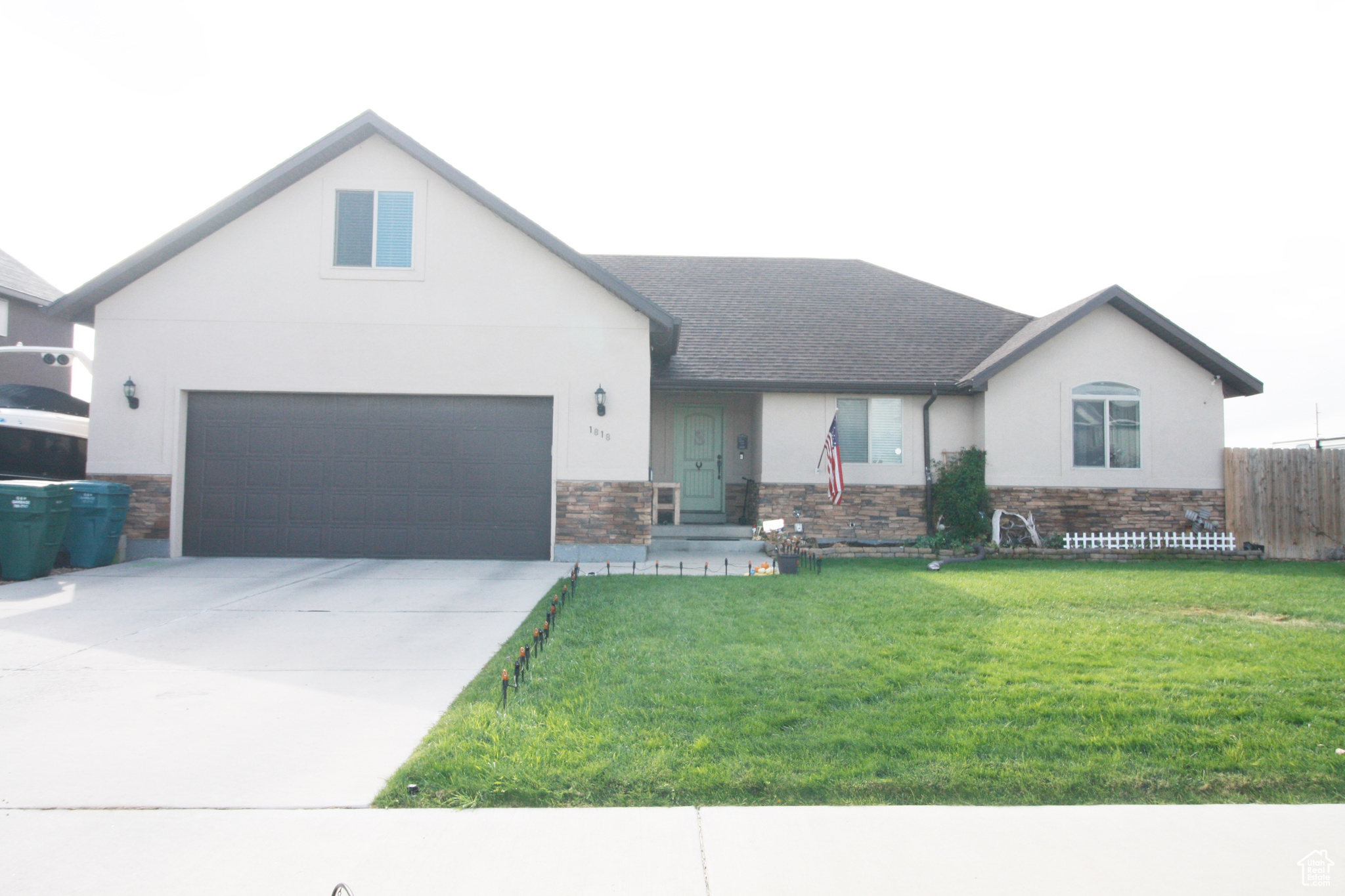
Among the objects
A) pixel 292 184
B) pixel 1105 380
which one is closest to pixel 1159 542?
pixel 1105 380

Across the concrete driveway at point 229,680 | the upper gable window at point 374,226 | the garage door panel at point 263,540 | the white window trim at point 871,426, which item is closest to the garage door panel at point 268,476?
the garage door panel at point 263,540

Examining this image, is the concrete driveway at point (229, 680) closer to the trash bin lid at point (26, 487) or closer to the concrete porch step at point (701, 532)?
the trash bin lid at point (26, 487)

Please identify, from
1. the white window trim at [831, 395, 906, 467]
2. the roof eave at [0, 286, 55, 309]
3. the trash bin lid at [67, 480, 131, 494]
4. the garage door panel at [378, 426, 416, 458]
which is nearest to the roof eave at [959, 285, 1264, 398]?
the white window trim at [831, 395, 906, 467]

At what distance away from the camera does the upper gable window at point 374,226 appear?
39.3 feet

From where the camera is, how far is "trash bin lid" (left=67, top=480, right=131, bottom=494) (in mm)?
10422

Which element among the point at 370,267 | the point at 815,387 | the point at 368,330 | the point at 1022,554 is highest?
the point at 370,267

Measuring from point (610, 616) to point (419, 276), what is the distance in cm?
700

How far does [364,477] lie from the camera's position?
11852 mm

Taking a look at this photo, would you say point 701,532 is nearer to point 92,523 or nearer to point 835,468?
point 835,468

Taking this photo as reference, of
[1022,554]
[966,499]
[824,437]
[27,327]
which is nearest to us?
[1022,554]

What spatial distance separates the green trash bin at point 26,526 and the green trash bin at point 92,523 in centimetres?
71

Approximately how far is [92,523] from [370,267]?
5232 mm

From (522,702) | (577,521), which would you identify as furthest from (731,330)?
(522,702)

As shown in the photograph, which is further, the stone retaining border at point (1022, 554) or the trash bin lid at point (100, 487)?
the stone retaining border at point (1022, 554)
